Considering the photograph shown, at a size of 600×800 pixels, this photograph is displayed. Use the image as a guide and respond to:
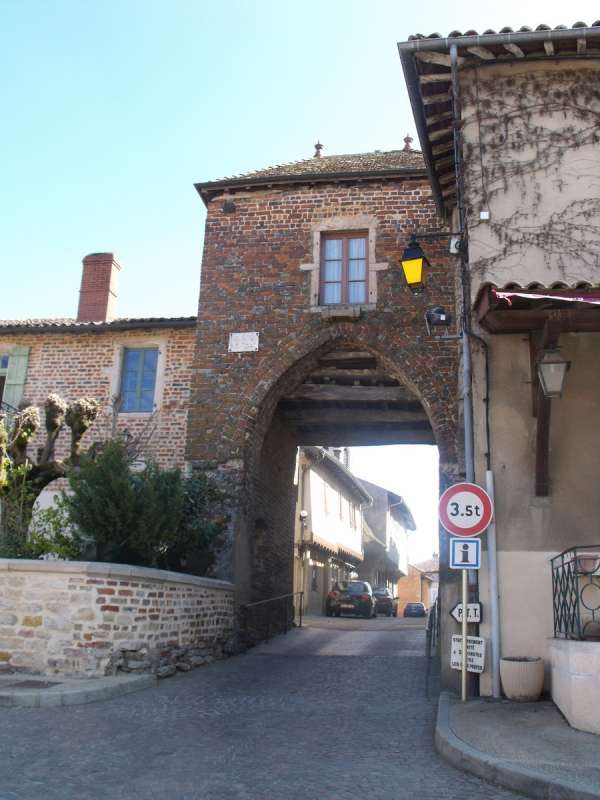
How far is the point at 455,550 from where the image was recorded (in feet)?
24.7

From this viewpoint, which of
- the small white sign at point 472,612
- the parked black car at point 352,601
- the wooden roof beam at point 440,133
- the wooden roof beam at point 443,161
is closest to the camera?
the small white sign at point 472,612

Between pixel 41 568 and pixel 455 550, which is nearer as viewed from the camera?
pixel 455 550

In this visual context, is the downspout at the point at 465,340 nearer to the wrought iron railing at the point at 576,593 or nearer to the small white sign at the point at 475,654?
the small white sign at the point at 475,654

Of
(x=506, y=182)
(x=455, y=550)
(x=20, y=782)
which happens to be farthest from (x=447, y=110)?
(x=20, y=782)

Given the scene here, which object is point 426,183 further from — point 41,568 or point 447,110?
point 41,568

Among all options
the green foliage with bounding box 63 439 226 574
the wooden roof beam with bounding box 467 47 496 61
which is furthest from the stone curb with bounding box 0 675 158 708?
the wooden roof beam with bounding box 467 47 496 61

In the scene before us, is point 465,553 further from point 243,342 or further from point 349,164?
point 349,164

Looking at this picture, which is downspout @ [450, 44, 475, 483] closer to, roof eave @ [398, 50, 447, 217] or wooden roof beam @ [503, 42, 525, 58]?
roof eave @ [398, 50, 447, 217]

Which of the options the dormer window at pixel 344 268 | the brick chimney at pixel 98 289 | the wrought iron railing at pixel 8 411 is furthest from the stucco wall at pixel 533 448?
the brick chimney at pixel 98 289

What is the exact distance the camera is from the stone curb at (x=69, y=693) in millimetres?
7109

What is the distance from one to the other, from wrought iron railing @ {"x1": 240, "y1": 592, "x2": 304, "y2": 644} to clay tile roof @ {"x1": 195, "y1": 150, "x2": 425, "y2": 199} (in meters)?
7.43

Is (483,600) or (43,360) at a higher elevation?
(43,360)

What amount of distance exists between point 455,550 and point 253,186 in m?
8.63

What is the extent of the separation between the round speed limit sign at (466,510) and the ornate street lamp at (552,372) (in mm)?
1198
